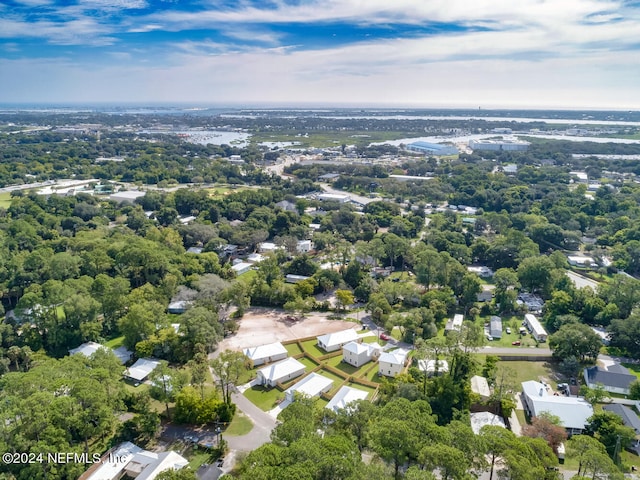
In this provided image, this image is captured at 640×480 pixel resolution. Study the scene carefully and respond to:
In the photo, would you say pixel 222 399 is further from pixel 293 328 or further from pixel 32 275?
pixel 32 275

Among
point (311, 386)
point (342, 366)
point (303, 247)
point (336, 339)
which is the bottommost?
point (342, 366)

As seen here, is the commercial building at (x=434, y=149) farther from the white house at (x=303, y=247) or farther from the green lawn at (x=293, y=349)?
the green lawn at (x=293, y=349)

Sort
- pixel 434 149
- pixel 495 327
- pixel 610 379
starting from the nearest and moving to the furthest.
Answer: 1. pixel 610 379
2. pixel 495 327
3. pixel 434 149

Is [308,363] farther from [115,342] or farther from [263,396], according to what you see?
[115,342]

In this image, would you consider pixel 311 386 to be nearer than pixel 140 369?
Yes

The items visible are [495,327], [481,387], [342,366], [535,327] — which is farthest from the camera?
[495,327]

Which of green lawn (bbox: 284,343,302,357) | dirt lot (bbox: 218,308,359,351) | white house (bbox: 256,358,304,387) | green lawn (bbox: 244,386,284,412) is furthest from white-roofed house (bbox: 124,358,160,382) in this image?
green lawn (bbox: 284,343,302,357)

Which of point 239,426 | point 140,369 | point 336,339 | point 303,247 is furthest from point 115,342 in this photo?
point 303,247

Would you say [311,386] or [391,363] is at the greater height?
[391,363]
